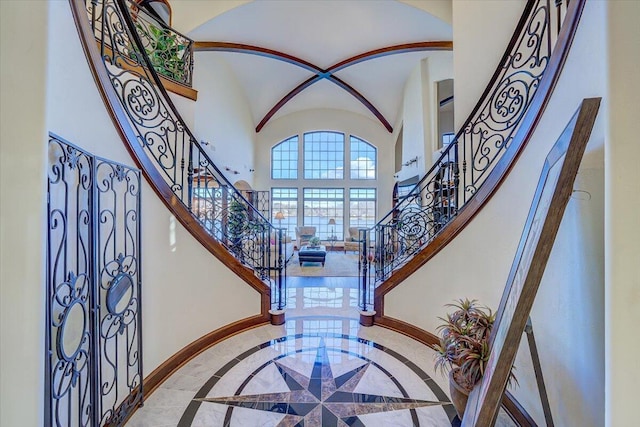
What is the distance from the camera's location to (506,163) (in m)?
1.98

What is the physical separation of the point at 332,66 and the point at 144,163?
22.8 feet

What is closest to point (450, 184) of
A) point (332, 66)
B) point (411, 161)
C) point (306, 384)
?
point (306, 384)

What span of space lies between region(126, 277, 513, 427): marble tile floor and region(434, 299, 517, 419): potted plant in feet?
1.26

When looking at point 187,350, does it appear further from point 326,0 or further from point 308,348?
point 326,0

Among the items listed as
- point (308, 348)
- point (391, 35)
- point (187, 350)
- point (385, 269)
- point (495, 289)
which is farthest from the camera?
point (391, 35)

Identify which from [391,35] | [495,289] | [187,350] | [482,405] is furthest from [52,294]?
[391,35]

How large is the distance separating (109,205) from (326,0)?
549 cm

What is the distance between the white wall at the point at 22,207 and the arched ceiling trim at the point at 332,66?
5.83m

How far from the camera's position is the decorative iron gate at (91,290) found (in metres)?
1.22

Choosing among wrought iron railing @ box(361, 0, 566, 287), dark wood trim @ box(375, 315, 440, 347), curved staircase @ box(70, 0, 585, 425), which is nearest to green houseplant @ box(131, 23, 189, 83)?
curved staircase @ box(70, 0, 585, 425)

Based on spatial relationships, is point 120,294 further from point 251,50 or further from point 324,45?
point 324,45

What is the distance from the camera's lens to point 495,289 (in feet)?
6.72

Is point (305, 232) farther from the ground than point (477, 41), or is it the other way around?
point (477, 41)

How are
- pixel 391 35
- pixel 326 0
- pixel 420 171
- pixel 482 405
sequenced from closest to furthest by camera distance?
pixel 482 405
pixel 326 0
pixel 391 35
pixel 420 171
